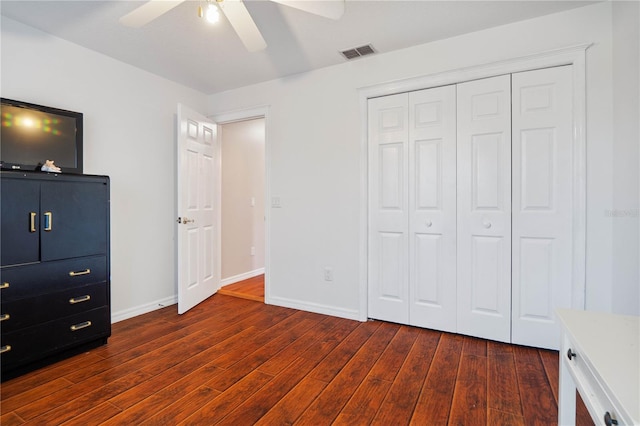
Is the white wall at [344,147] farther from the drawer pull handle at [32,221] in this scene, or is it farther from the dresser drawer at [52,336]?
the drawer pull handle at [32,221]

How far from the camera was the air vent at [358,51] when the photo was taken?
268 cm

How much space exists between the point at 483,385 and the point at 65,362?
265 centimetres

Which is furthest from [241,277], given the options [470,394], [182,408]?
[470,394]

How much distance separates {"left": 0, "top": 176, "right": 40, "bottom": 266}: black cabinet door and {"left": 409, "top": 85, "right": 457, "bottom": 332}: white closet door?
2661 mm

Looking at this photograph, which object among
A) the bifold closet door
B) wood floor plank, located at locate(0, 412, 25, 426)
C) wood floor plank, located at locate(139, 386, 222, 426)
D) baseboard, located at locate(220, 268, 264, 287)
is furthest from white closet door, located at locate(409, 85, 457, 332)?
wood floor plank, located at locate(0, 412, 25, 426)

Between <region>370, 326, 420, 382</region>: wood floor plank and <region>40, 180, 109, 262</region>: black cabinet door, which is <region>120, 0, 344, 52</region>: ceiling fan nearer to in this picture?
<region>40, 180, 109, 262</region>: black cabinet door

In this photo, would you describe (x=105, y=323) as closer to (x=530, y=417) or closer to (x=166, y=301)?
(x=166, y=301)

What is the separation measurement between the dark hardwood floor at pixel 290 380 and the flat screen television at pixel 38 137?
1.40 meters

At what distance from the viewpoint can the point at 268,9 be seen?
215cm

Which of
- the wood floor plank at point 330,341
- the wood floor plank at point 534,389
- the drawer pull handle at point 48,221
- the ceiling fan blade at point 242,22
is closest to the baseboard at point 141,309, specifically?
the drawer pull handle at point 48,221

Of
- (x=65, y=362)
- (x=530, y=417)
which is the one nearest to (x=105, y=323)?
(x=65, y=362)

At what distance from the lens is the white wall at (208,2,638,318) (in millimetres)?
2131

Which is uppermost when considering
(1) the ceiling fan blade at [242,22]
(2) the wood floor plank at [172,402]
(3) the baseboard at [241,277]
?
(1) the ceiling fan blade at [242,22]

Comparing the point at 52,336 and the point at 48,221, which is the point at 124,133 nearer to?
the point at 48,221
